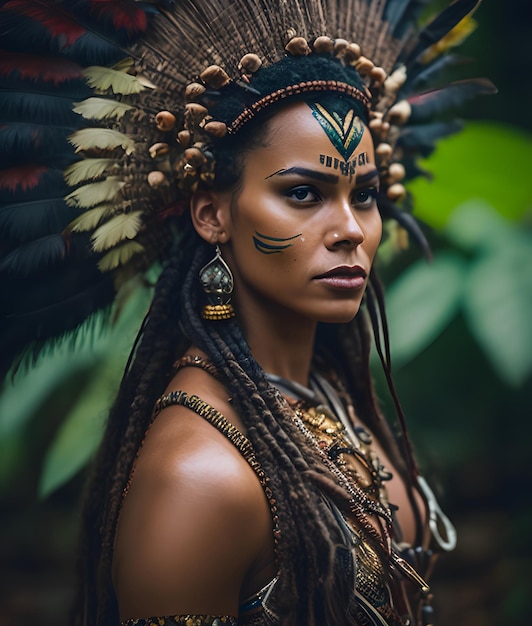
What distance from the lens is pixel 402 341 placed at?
2453 mm

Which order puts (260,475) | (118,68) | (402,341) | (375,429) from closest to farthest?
(260,475) < (118,68) < (375,429) < (402,341)

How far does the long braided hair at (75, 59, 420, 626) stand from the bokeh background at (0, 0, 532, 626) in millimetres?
185

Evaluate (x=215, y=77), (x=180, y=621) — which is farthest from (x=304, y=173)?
(x=180, y=621)

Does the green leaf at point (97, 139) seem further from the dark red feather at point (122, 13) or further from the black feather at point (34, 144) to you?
the dark red feather at point (122, 13)

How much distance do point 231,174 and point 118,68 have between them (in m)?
0.31

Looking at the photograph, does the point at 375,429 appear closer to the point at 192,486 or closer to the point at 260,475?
the point at 260,475

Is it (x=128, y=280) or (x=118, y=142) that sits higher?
(x=118, y=142)

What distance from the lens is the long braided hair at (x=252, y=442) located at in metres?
1.42

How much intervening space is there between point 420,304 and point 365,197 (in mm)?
899

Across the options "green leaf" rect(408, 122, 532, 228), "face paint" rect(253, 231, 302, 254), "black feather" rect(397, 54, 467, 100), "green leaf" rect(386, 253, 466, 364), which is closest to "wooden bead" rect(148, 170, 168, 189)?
"face paint" rect(253, 231, 302, 254)

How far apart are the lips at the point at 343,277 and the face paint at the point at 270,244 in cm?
9

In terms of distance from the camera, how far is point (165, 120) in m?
1.54

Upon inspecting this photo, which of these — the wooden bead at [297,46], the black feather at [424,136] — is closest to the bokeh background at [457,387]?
the black feather at [424,136]

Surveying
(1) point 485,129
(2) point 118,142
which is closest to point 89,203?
(2) point 118,142
